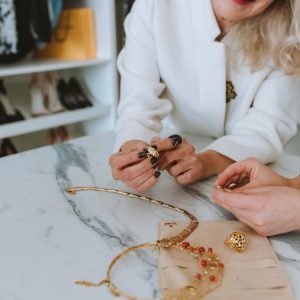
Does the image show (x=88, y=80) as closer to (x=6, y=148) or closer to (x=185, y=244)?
(x=6, y=148)

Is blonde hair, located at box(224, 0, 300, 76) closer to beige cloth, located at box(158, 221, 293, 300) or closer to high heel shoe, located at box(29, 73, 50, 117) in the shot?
beige cloth, located at box(158, 221, 293, 300)

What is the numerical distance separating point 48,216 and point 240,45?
0.65 meters

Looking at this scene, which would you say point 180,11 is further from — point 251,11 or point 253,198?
point 253,198

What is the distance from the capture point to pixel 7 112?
179 centimetres

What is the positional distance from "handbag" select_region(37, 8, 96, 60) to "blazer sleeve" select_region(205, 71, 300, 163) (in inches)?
44.1

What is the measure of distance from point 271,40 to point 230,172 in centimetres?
49

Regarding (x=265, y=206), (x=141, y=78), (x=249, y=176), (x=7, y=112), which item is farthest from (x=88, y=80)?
(x=265, y=206)

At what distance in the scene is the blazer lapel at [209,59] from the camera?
1021mm

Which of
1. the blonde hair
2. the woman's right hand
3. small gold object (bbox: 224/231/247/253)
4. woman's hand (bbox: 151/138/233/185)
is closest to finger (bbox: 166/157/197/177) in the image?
woman's hand (bbox: 151/138/233/185)

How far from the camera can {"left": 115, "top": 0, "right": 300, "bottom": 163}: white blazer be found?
1.02 meters

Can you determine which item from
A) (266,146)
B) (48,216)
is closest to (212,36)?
(266,146)

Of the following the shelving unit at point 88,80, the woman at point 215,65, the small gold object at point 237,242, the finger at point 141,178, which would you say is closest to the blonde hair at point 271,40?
the woman at point 215,65

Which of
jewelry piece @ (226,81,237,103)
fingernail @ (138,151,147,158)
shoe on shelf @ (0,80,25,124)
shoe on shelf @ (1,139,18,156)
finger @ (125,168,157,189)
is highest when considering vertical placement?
jewelry piece @ (226,81,237,103)

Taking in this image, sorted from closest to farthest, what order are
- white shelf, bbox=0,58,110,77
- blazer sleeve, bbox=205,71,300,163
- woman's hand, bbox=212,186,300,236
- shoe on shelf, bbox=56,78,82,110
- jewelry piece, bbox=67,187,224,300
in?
jewelry piece, bbox=67,187,224,300, woman's hand, bbox=212,186,300,236, blazer sleeve, bbox=205,71,300,163, white shelf, bbox=0,58,110,77, shoe on shelf, bbox=56,78,82,110
